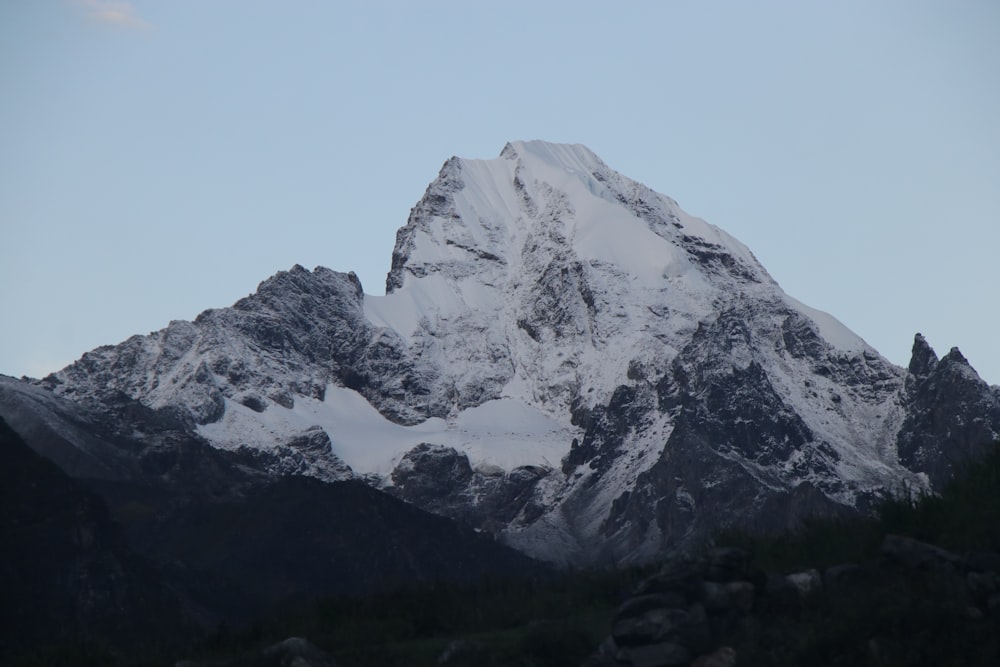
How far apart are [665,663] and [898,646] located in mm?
4208

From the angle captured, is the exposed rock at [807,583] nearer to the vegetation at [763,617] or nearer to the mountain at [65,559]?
the vegetation at [763,617]

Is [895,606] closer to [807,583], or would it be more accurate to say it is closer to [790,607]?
[790,607]

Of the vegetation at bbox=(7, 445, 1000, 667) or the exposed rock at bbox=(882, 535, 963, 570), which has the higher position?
the exposed rock at bbox=(882, 535, 963, 570)

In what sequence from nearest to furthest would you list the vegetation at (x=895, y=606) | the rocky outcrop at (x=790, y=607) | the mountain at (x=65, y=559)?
the vegetation at (x=895, y=606) < the rocky outcrop at (x=790, y=607) < the mountain at (x=65, y=559)

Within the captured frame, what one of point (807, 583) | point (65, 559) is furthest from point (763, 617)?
point (65, 559)

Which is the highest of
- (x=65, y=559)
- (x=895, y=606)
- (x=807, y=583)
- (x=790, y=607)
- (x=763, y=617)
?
(x=807, y=583)

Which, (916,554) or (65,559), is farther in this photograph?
(65,559)

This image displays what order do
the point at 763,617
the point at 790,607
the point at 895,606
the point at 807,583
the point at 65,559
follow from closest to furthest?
the point at 895,606, the point at 763,617, the point at 790,607, the point at 807,583, the point at 65,559

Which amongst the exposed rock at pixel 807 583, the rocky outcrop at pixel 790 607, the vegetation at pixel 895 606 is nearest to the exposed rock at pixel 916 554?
the rocky outcrop at pixel 790 607

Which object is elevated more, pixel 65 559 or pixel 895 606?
pixel 895 606

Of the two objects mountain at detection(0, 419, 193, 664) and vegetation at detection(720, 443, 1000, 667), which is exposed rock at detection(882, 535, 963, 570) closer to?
vegetation at detection(720, 443, 1000, 667)

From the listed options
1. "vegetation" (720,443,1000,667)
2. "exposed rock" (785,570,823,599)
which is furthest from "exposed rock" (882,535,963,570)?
"exposed rock" (785,570,823,599)

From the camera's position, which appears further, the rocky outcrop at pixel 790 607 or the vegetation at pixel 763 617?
the rocky outcrop at pixel 790 607

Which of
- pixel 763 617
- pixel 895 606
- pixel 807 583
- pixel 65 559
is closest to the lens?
pixel 895 606
